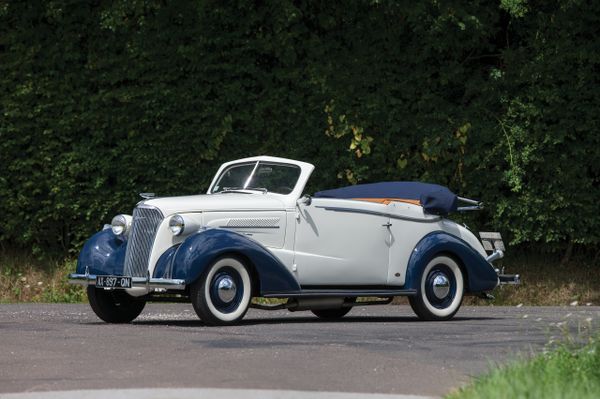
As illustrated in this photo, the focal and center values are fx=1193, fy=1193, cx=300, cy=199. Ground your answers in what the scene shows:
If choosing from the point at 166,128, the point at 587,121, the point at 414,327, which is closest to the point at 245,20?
the point at 166,128

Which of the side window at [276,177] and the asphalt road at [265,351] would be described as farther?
the side window at [276,177]

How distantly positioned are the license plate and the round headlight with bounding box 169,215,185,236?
1.97 feet

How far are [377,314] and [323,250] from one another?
99.3 inches

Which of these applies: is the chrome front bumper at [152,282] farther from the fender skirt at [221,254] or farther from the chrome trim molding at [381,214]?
the chrome trim molding at [381,214]

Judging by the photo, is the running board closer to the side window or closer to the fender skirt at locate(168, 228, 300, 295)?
the fender skirt at locate(168, 228, 300, 295)

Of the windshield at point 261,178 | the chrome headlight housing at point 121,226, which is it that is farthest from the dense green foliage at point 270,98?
the chrome headlight housing at point 121,226

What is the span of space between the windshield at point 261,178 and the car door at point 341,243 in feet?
1.18

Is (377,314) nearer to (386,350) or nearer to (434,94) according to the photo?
(434,94)

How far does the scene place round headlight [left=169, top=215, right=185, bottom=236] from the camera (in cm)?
1100

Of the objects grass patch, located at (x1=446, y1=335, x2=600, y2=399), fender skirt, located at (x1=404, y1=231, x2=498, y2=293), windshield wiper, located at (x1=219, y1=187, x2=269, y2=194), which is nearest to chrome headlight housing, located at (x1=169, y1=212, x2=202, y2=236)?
windshield wiper, located at (x1=219, y1=187, x2=269, y2=194)

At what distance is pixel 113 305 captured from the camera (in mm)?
11898

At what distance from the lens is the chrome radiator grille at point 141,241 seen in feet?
36.6

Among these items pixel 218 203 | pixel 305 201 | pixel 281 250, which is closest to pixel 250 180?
pixel 305 201

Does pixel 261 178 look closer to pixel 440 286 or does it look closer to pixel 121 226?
pixel 121 226
